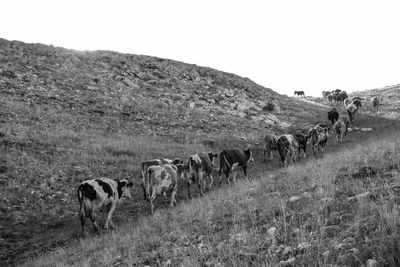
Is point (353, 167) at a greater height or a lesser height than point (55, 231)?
greater

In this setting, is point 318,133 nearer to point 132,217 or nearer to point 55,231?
point 132,217

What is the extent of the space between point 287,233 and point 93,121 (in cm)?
2261

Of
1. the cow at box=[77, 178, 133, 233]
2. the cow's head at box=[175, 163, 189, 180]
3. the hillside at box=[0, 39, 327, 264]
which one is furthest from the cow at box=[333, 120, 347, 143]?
the cow at box=[77, 178, 133, 233]

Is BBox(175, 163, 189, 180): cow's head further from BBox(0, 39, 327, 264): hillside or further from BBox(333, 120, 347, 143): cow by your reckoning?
BBox(333, 120, 347, 143): cow

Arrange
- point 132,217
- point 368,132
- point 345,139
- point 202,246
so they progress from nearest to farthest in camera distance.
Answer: point 202,246, point 132,217, point 345,139, point 368,132

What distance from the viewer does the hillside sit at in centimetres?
1425

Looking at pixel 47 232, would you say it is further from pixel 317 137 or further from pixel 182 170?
pixel 317 137

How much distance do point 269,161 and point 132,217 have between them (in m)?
12.4

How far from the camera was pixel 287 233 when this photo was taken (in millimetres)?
5598

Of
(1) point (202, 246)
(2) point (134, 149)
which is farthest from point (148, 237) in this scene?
(2) point (134, 149)

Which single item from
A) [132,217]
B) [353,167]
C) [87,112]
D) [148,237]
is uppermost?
[87,112]

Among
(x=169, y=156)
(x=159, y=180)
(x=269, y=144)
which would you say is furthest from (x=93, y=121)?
(x=159, y=180)

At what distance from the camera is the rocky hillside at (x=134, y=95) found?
2736cm

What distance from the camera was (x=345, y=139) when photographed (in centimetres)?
3017
